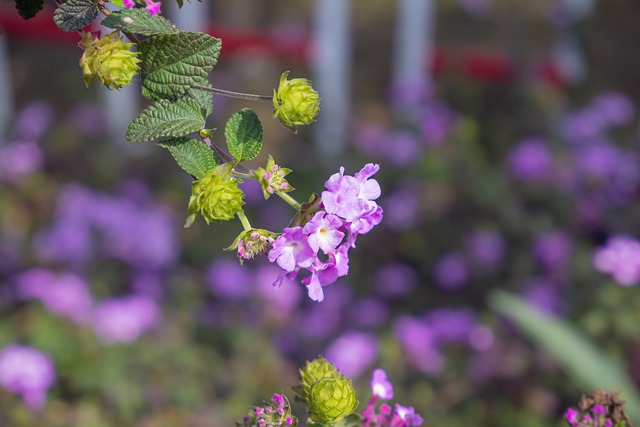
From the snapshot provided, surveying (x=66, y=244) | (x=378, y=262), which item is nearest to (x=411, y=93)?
(x=378, y=262)

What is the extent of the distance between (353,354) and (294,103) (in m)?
1.59

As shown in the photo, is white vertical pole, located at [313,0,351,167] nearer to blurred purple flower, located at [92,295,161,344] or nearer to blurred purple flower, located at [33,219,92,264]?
blurred purple flower, located at [33,219,92,264]

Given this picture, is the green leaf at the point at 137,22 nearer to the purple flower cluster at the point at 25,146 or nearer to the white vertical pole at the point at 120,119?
the purple flower cluster at the point at 25,146

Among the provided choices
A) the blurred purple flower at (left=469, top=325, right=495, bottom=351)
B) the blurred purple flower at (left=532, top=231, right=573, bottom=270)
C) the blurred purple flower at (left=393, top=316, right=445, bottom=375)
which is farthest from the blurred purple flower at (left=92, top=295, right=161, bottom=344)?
the blurred purple flower at (left=532, top=231, right=573, bottom=270)

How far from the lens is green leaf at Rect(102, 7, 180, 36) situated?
1.45 feet

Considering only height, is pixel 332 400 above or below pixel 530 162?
above

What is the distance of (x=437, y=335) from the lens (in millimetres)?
2090

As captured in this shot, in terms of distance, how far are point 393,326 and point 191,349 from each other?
0.52 meters

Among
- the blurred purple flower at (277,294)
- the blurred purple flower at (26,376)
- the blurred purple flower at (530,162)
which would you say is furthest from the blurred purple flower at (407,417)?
the blurred purple flower at (530,162)

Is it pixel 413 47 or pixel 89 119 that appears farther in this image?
pixel 89 119

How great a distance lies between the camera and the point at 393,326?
7.32ft

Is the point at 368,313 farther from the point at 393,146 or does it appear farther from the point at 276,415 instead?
the point at 276,415

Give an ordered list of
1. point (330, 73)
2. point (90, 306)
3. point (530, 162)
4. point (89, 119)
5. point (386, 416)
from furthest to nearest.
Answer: point (89, 119) → point (330, 73) → point (530, 162) → point (90, 306) → point (386, 416)

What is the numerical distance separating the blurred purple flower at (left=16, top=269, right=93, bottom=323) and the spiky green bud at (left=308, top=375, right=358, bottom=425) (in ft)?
5.41
